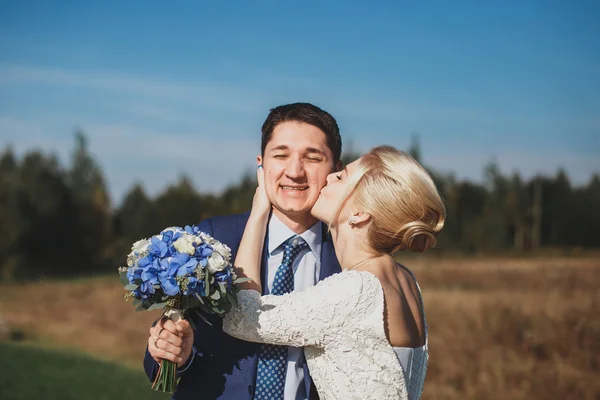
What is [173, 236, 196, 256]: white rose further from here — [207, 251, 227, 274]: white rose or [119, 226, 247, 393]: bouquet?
[207, 251, 227, 274]: white rose

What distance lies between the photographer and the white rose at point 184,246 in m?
3.61

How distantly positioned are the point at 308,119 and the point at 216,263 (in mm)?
1299

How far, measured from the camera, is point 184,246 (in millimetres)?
3623

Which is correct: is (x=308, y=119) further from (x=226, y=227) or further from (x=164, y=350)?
(x=164, y=350)

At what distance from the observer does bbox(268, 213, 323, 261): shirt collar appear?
14.8ft

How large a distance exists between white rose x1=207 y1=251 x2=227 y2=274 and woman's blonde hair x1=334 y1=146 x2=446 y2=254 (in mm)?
811

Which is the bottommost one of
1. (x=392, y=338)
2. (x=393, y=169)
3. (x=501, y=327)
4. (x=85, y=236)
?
(x=85, y=236)

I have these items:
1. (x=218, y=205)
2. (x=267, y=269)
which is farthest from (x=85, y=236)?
(x=267, y=269)

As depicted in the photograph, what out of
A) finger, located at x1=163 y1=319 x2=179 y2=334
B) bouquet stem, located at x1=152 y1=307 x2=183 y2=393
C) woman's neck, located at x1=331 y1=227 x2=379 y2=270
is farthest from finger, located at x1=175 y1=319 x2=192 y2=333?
woman's neck, located at x1=331 y1=227 x2=379 y2=270

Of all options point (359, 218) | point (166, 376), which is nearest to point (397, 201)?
point (359, 218)

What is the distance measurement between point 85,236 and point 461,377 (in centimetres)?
3547

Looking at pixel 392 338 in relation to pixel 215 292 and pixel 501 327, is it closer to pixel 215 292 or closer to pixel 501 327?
pixel 215 292

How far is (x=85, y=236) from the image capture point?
44.2 metres

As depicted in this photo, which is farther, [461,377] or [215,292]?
[461,377]
